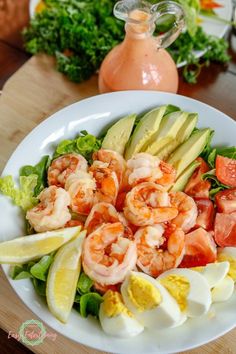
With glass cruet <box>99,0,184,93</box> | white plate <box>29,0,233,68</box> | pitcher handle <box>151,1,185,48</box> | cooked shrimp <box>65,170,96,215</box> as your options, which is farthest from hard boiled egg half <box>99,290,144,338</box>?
white plate <box>29,0,233,68</box>

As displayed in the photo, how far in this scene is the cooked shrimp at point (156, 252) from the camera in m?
1.47

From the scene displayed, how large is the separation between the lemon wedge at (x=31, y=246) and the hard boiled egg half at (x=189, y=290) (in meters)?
0.30

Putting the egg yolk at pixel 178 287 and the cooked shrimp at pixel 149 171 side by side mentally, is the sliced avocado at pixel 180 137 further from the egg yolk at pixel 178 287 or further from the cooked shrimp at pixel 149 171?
the egg yolk at pixel 178 287

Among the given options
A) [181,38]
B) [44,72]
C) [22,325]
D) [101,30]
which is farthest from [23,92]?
[22,325]

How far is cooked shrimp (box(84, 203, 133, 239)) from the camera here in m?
1.53

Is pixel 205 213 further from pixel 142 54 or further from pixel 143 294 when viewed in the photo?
pixel 142 54

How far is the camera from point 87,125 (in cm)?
182

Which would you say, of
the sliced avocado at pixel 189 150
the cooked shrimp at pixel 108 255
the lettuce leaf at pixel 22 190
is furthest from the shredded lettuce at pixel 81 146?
the cooked shrimp at pixel 108 255

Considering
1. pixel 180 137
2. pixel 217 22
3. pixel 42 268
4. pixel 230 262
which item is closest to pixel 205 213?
pixel 230 262

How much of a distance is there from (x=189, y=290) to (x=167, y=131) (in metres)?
0.59

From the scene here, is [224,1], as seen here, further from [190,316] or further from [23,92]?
[190,316]

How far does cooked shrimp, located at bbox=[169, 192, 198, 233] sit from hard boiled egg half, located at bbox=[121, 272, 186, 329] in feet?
0.82

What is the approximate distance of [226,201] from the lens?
5.37 ft

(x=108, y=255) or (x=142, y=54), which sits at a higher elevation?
(x=142, y=54)
